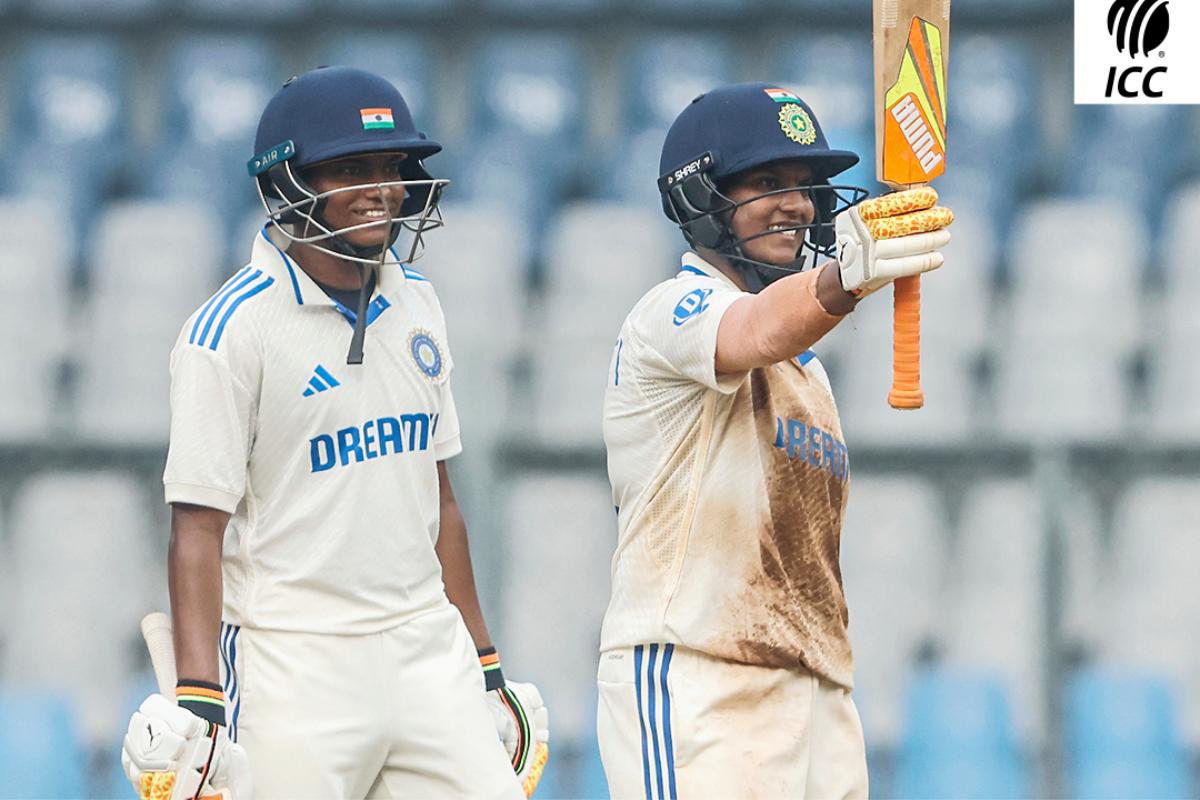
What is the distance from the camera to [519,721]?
363 centimetres

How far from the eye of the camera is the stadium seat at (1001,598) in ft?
18.3

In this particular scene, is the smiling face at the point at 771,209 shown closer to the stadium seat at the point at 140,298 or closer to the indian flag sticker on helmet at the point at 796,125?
the indian flag sticker on helmet at the point at 796,125

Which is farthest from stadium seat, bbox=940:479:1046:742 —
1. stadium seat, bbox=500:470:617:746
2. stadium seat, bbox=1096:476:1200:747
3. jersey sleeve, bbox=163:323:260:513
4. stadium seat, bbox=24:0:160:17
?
stadium seat, bbox=24:0:160:17

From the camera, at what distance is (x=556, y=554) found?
5859 millimetres

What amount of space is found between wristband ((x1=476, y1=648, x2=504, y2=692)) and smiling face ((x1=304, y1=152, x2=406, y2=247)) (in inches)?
31.3

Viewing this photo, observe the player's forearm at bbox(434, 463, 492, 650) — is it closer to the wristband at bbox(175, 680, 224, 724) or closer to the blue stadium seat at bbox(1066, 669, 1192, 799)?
the wristband at bbox(175, 680, 224, 724)

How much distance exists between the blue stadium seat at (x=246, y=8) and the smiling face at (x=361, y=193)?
4.45m

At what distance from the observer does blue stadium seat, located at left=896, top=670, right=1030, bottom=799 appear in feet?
18.4

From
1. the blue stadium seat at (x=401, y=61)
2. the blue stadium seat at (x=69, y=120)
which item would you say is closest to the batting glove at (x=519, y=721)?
the blue stadium seat at (x=69, y=120)

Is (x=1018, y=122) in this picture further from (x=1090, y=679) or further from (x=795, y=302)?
(x=795, y=302)

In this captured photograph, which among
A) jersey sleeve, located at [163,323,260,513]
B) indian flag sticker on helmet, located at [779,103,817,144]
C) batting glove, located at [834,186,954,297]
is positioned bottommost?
jersey sleeve, located at [163,323,260,513]

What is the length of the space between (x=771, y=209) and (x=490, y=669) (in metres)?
0.99

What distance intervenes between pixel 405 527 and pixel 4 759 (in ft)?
8.50

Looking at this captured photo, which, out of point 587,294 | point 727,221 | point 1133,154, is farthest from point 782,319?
point 1133,154
